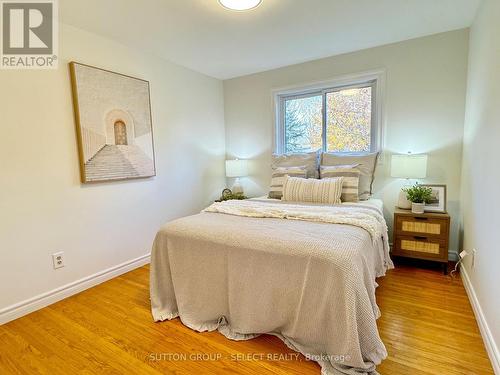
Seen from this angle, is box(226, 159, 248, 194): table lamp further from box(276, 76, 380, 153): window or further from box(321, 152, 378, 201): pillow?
box(321, 152, 378, 201): pillow

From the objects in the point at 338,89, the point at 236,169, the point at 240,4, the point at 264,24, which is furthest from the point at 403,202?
the point at 240,4

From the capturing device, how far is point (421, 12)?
216 cm

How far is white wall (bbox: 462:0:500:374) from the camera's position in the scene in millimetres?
1477

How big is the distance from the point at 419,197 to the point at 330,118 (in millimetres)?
1355

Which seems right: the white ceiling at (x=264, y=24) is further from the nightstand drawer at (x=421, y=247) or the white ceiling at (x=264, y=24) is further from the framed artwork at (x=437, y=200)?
the nightstand drawer at (x=421, y=247)

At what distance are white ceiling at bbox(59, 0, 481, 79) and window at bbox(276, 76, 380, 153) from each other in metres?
0.46

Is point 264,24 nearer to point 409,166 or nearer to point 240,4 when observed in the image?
point 240,4

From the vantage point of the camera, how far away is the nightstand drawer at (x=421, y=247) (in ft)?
7.85

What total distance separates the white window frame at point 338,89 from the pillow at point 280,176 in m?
0.58

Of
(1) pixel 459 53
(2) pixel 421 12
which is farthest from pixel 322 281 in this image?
(1) pixel 459 53

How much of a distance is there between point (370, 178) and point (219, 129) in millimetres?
2153

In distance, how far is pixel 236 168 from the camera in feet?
11.8

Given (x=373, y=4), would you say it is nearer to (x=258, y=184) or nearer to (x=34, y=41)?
(x=258, y=184)

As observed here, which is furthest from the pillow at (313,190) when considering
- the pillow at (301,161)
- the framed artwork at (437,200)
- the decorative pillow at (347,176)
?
the framed artwork at (437,200)
